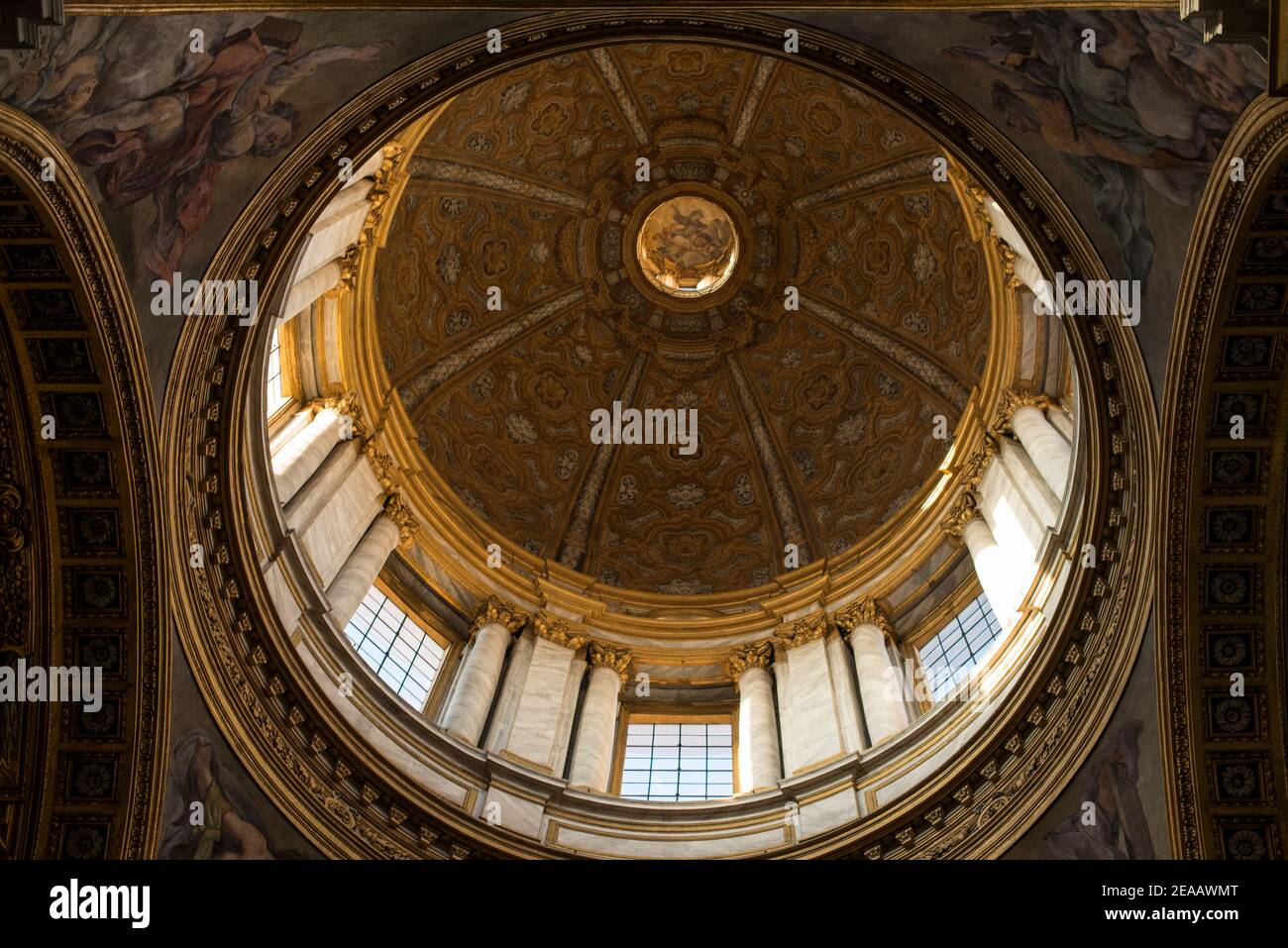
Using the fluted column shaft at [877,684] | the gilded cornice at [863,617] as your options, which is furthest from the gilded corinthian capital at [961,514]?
the fluted column shaft at [877,684]

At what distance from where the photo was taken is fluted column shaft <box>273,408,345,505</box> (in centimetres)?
2186

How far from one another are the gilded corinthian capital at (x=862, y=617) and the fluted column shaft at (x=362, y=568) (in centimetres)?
877

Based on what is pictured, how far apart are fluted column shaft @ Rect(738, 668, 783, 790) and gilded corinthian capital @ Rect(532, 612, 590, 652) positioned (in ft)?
10.8

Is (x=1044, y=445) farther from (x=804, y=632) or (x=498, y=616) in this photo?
(x=498, y=616)

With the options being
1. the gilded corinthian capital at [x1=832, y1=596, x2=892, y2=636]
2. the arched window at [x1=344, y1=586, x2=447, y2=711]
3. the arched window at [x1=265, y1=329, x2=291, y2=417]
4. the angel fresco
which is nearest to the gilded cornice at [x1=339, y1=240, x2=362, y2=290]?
the arched window at [x1=265, y1=329, x2=291, y2=417]

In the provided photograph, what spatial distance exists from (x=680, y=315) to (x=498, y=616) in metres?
10.6

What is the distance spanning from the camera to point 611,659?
1068 inches

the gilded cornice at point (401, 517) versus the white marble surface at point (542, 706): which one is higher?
the gilded cornice at point (401, 517)

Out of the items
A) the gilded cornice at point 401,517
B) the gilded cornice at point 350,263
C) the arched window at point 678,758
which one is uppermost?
the gilded cornice at point 350,263

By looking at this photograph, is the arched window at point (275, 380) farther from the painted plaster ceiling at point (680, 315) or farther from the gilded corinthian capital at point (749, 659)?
the gilded corinthian capital at point (749, 659)

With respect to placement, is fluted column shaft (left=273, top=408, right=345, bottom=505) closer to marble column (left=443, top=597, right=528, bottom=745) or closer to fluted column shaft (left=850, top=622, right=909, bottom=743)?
marble column (left=443, top=597, right=528, bottom=745)

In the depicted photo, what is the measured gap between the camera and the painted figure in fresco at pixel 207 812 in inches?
643
